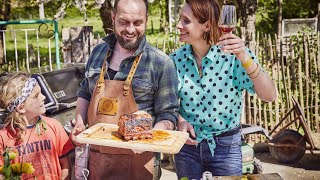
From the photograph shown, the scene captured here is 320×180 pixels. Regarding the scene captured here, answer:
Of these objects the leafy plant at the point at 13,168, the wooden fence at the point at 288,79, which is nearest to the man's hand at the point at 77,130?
the leafy plant at the point at 13,168

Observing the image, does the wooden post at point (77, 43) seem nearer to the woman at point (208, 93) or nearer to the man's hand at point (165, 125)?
the woman at point (208, 93)

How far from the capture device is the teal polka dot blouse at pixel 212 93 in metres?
3.17

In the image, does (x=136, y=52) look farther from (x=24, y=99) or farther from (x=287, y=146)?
(x=287, y=146)

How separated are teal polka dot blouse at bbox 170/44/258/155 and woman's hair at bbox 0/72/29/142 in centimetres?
112

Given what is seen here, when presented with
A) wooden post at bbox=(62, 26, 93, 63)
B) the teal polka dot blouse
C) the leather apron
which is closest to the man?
the leather apron

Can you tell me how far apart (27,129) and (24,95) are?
0.84 feet

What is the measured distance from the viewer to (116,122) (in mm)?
3152

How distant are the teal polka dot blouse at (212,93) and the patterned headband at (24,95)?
1050 mm

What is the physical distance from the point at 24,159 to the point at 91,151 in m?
0.46

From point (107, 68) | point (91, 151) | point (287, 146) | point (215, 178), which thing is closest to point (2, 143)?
point (91, 151)

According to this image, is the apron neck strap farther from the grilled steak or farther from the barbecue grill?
the barbecue grill

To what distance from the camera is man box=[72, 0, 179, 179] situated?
10.0ft

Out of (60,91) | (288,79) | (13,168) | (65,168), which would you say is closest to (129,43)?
(65,168)

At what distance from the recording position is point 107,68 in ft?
10.4
